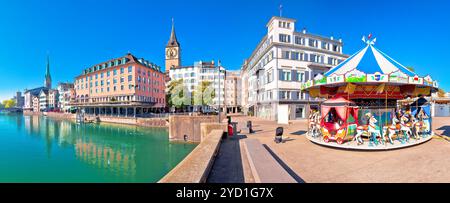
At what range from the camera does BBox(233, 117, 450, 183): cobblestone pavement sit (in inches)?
260

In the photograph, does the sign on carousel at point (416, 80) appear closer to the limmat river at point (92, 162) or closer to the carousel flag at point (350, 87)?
the carousel flag at point (350, 87)

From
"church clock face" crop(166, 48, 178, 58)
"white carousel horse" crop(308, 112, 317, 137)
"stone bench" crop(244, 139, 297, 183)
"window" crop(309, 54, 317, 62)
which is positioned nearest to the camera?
"stone bench" crop(244, 139, 297, 183)

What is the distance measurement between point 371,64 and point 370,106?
309 centimetres

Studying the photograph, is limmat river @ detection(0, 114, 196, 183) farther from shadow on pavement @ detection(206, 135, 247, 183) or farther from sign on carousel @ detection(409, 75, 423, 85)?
sign on carousel @ detection(409, 75, 423, 85)

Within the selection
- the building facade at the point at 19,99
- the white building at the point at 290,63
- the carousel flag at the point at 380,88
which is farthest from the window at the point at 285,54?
the building facade at the point at 19,99

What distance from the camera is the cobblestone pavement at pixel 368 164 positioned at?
6613mm

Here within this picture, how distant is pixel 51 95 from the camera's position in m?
111

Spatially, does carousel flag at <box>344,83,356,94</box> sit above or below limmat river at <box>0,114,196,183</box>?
above

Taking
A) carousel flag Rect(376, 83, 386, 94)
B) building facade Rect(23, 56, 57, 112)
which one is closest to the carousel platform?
carousel flag Rect(376, 83, 386, 94)

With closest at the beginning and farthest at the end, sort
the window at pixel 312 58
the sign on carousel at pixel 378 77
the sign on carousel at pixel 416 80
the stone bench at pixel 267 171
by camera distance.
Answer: the stone bench at pixel 267 171 < the sign on carousel at pixel 378 77 < the sign on carousel at pixel 416 80 < the window at pixel 312 58

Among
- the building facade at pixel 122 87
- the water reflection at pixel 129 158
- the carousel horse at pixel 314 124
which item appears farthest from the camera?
the building facade at pixel 122 87

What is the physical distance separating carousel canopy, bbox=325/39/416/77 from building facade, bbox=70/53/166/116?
4900 cm

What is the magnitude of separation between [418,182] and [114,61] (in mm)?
67162
